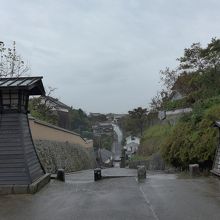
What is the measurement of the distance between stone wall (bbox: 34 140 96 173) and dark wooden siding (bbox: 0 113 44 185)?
1007cm

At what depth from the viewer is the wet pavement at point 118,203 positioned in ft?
24.6

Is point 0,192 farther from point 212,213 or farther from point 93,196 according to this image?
point 212,213

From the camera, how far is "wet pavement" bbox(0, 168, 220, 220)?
750cm

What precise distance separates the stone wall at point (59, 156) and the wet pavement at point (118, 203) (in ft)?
36.6

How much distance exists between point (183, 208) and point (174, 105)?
28.1 meters

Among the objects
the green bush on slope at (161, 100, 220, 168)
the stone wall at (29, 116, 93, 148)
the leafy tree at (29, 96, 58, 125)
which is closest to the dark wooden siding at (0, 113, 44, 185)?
the green bush on slope at (161, 100, 220, 168)

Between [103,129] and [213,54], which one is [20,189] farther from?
[103,129]

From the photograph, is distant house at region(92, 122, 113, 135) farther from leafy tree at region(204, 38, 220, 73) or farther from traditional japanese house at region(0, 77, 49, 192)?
traditional japanese house at region(0, 77, 49, 192)

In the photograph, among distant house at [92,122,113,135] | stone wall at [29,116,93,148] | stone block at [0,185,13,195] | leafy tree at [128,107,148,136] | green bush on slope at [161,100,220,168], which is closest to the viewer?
stone block at [0,185,13,195]

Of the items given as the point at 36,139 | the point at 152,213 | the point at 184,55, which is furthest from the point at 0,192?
the point at 184,55

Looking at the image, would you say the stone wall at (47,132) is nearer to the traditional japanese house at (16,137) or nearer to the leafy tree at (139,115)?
the traditional japanese house at (16,137)

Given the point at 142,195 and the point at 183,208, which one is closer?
the point at 183,208

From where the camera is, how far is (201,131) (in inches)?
655

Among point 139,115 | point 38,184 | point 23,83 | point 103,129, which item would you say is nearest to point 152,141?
point 139,115
